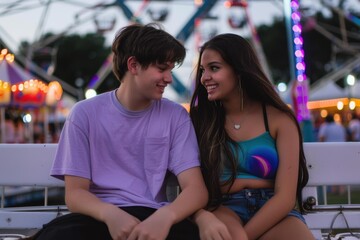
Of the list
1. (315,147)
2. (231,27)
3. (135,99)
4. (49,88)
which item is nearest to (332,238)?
Answer: (315,147)

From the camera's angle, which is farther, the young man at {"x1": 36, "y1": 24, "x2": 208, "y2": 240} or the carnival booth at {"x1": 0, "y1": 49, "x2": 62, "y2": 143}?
the carnival booth at {"x1": 0, "y1": 49, "x2": 62, "y2": 143}

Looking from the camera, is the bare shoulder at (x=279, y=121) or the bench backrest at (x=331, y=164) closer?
the bare shoulder at (x=279, y=121)

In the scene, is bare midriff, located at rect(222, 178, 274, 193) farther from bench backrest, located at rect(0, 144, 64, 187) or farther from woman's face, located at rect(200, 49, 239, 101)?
bench backrest, located at rect(0, 144, 64, 187)

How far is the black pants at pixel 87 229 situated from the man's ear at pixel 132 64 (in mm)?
604

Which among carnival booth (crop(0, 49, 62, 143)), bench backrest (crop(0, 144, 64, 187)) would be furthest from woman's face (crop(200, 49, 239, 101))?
carnival booth (crop(0, 49, 62, 143))

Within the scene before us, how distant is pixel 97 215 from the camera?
2.40 m

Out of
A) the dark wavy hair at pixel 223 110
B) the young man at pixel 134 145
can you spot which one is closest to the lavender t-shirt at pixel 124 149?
the young man at pixel 134 145

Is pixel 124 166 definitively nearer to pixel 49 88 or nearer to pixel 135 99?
pixel 135 99

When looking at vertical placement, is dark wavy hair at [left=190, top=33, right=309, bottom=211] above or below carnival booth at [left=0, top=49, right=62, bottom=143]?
below

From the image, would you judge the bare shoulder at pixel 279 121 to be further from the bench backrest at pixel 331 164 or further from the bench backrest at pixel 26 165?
the bench backrest at pixel 26 165

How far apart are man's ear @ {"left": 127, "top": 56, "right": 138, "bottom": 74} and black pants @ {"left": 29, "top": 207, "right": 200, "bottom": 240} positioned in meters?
0.60

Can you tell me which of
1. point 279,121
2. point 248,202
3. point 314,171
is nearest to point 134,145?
point 248,202

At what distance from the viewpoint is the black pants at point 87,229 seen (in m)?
2.35

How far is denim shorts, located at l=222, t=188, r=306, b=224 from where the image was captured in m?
2.74
